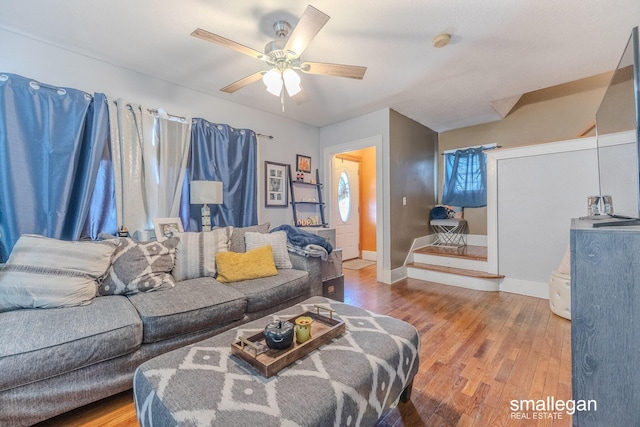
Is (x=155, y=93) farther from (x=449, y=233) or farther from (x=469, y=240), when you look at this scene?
(x=469, y=240)

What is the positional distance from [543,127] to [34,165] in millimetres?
6007

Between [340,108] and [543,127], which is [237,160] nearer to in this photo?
[340,108]

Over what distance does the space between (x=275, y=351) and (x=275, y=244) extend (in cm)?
153

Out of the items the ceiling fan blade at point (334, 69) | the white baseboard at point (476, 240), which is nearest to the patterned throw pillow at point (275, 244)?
the ceiling fan blade at point (334, 69)

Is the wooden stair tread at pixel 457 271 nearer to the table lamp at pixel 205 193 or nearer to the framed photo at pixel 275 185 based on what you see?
the framed photo at pixel 275 185

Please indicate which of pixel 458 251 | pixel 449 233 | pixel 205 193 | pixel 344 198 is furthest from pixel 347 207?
pixel 205 193

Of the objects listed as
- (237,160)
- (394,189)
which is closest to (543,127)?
(394,189)

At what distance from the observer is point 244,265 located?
2.27 meters

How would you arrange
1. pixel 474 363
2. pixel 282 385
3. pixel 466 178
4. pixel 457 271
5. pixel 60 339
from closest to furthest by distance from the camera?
1. pixel 282 385
2. pixel 60 339
3. pixel 474 363
4. pixel 457 271
5. pixel 466 178

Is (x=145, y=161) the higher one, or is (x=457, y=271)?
(x=145, y=161)

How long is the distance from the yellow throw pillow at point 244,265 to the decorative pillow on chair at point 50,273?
791 mm

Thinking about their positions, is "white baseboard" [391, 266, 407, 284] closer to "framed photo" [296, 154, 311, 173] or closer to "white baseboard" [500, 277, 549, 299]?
"white baseboard" [500, 277, 549, 299]

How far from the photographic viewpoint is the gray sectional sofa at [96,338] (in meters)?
1.18

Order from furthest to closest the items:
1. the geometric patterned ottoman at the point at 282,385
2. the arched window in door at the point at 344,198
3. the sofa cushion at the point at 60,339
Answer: the arched window in door at the point at 344,198 < the sofa cushion at the point at 60,339 < the geometric patterned ottoman at the point at 282,385
